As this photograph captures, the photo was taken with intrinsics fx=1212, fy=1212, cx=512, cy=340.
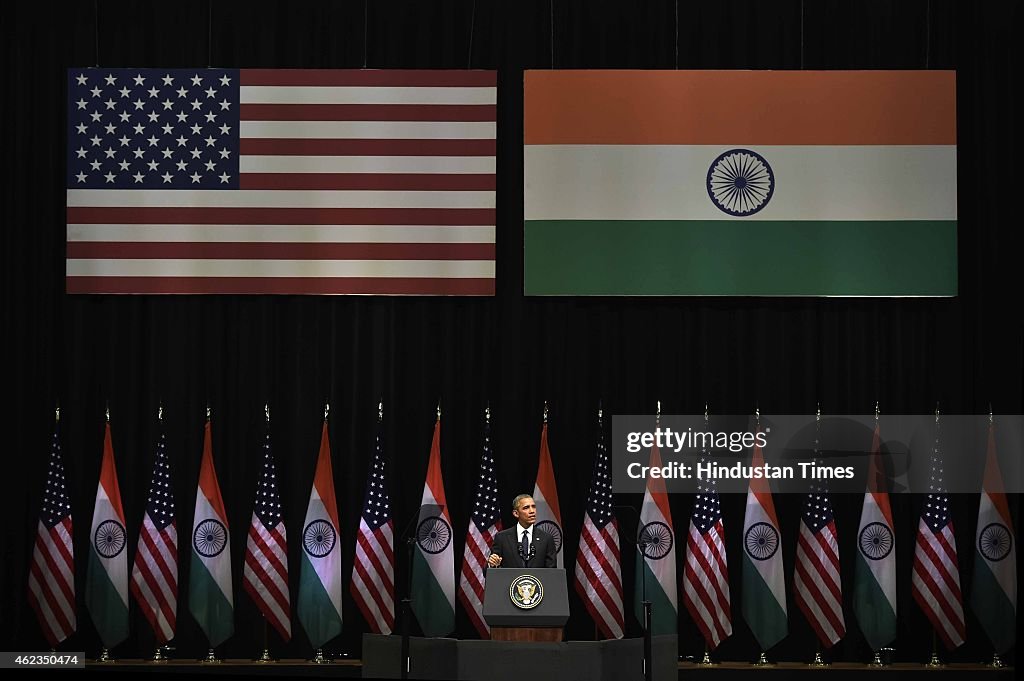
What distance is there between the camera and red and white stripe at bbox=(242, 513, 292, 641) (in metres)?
8.46

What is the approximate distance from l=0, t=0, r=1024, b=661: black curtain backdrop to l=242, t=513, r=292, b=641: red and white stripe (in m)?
0.38

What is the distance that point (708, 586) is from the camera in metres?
8.52

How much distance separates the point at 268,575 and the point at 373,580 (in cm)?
74

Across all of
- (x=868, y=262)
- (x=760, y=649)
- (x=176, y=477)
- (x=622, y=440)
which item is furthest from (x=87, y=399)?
(x=868, y=262)

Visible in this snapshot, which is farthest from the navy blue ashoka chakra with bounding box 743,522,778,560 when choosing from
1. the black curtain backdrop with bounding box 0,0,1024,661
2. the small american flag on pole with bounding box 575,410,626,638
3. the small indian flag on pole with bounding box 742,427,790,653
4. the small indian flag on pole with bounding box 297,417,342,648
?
the small indian flag on pole with bounding box 297,417,342,648

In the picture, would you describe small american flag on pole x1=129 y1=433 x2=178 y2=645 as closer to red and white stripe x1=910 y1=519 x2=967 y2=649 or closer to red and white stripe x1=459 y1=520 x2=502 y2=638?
red and white stripe x1=459 y1=520 x2=502 y2=638

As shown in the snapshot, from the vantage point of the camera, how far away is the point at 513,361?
29.8 ft

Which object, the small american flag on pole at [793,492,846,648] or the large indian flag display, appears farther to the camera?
the large indian flag display

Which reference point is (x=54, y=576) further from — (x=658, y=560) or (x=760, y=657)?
(x=760, y=657)

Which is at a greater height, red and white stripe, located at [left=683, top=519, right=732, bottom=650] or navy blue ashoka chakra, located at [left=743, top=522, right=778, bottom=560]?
navy blue ashoka chakra, located at [left=743, top=522, right=778, bottom=560]

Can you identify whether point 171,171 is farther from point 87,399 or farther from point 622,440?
point 622,440

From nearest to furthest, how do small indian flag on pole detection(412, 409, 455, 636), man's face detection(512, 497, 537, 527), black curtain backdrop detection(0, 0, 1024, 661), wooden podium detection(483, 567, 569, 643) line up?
wooden podium detection(483, 567, 569, 643)
man's face detection(512, 497, 537, 527)
small indian flag on pole detection(412, 409, 455, 636)
black curtain backdrop detection(0, 0, 1024, 661)

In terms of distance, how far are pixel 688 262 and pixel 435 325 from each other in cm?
194

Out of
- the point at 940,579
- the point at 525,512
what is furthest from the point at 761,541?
the point at 525,512
